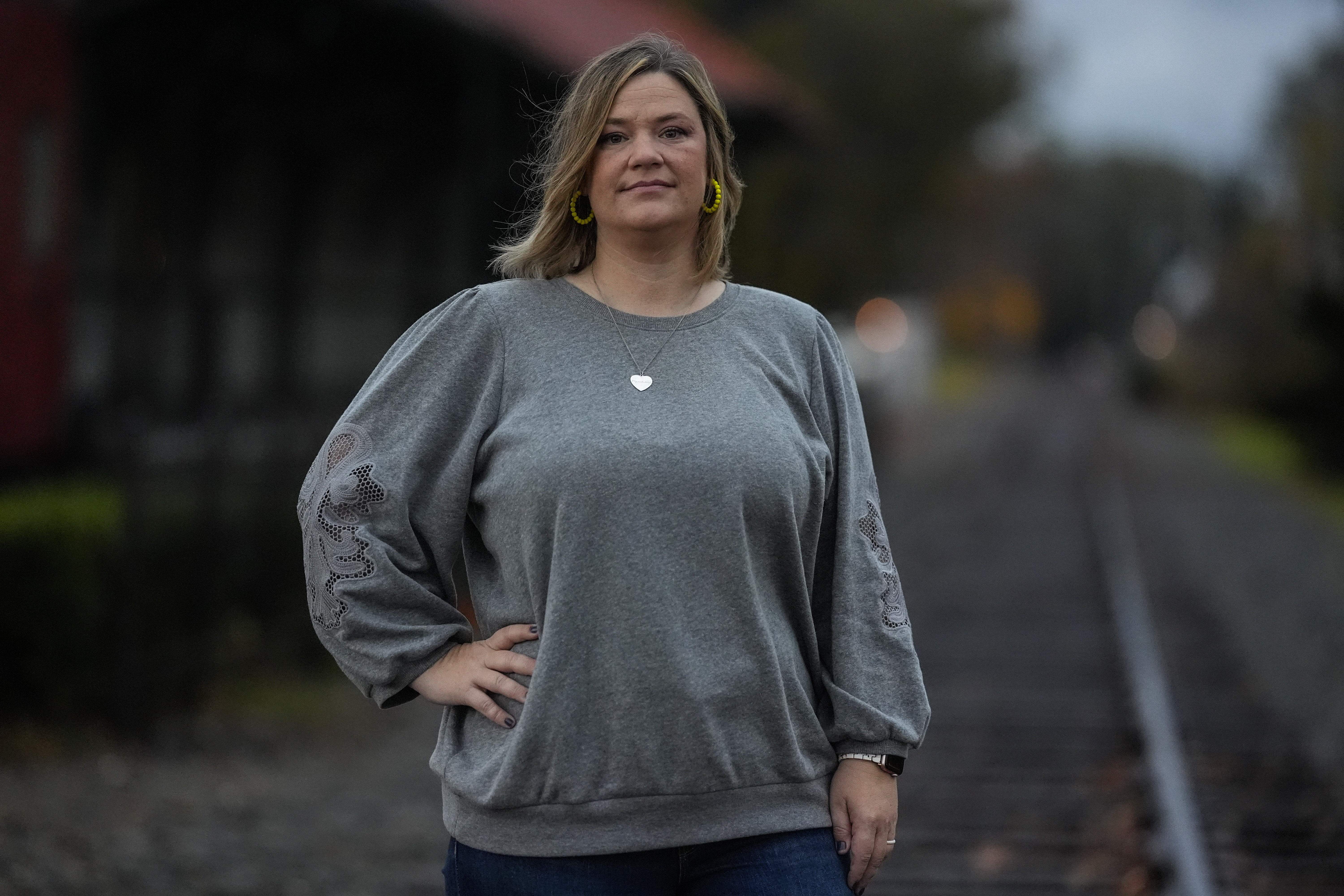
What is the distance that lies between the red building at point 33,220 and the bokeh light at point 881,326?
20.1 meters

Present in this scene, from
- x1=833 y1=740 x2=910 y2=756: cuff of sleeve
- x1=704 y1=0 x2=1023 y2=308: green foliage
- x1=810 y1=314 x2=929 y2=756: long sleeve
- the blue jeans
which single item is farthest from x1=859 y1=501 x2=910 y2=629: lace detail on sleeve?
x1=704 y1=0 x2=1023 y2=308: green foliage

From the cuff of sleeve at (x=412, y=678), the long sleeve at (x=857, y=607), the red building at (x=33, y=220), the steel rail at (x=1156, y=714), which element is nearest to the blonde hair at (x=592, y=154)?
the long sleeve at (x=857, y=607)

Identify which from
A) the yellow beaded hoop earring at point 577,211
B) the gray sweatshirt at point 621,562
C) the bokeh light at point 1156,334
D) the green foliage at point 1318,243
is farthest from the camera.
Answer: the bokeh light at point 1156,334

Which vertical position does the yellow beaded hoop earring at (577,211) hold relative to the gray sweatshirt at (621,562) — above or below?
above

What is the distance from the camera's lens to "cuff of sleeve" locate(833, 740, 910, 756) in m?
2.48

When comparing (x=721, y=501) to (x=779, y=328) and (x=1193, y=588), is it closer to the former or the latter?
(x=779, y=328)

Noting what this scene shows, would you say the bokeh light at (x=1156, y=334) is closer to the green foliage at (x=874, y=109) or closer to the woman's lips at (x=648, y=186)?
the green foliage at (x=874, y=109)

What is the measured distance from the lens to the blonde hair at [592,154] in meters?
2.56

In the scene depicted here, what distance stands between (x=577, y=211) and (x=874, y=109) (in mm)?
32977

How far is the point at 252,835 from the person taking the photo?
20.1 feet

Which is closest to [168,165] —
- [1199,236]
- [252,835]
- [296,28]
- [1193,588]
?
[296,28]

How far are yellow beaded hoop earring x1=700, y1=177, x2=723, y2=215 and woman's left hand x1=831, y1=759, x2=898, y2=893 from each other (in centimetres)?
90

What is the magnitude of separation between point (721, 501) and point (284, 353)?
33.6ft

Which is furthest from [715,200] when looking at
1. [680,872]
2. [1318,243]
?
[1318,243]
